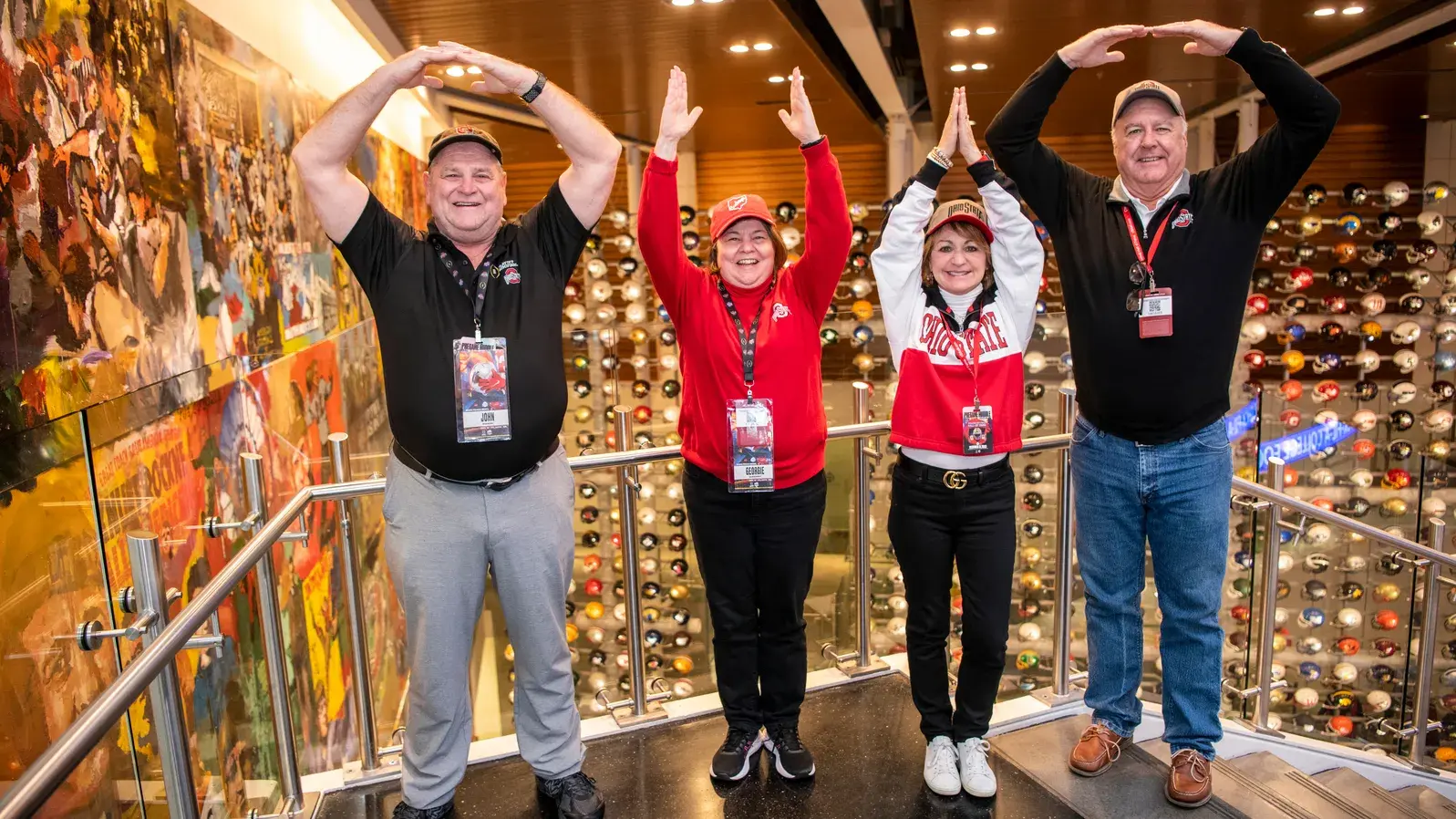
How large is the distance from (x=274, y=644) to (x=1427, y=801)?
159 inches

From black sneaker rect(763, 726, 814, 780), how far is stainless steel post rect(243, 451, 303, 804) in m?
1.23

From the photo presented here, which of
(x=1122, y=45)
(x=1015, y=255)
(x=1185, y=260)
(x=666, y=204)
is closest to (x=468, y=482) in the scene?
(x=666, y=204)

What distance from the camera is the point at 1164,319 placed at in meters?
2.33

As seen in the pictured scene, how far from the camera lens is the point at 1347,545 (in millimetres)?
7438

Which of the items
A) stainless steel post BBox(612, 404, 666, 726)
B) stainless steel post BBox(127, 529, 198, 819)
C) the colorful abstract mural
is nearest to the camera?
stainless steel post BBox(127, 529, 198, 819)

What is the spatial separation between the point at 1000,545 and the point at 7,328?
232 centimetres

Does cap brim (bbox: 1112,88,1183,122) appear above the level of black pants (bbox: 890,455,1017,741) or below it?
above

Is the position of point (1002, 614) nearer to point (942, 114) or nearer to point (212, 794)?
point (212, 794)

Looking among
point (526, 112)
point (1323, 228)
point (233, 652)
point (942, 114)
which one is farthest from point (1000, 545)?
point (1323, 228)

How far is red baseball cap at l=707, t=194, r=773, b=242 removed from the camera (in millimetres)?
2422

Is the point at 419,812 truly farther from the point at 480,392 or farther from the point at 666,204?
the point at 666,204

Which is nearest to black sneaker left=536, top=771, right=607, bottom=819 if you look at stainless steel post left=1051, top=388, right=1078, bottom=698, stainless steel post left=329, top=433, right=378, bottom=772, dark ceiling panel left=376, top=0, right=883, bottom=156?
stainless steel post left=329, top=433, right=378, bottom=772

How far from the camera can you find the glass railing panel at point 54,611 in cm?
206

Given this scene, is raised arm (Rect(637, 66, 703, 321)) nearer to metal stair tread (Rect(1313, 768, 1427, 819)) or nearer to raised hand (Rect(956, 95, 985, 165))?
raised hand (Rect(956, 95, 985, 165))
